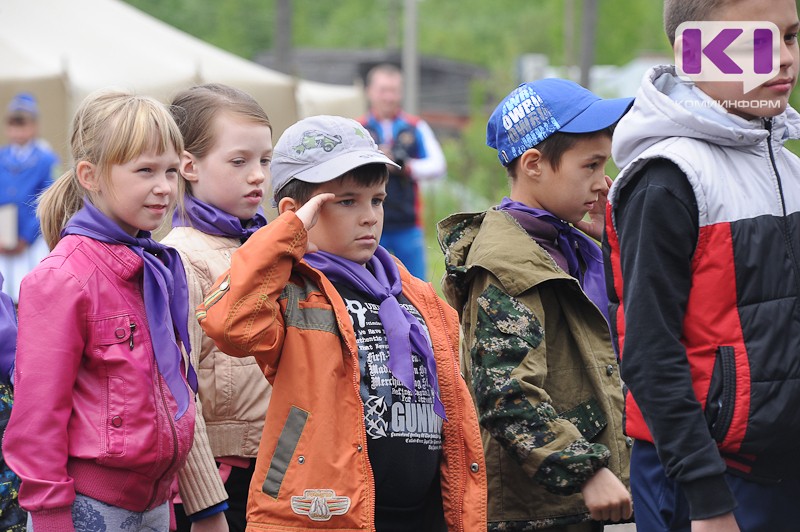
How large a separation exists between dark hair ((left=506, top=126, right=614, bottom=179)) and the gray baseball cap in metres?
0.61

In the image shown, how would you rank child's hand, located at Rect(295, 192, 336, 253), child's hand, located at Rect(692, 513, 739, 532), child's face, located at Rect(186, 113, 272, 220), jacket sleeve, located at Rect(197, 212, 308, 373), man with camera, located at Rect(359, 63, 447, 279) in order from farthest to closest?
man with camera, located at Rect(359, 63, 447, 279) → child's face, located at Rect(186, 113, 272, 220) → child's hand, located at Rect(295, 192, 336, 253) → jacket sleeve, located at Rect(197, 212, 308, 373) → child's hand, located at Rect(692, 513, 739, 532)

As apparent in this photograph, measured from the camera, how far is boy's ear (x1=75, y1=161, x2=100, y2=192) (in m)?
3.28

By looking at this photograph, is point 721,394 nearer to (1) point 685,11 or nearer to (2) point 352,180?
(1) point 685,11

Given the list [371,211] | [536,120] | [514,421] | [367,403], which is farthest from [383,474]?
[536,120]

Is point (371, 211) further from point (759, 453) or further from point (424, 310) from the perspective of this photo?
point (759, 453)

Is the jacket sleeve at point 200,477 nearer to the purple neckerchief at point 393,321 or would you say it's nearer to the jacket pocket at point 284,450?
the jacket pocket at point 284,450

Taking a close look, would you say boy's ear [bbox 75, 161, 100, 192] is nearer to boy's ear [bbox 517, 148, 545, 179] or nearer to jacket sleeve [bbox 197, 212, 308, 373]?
jacket sleeve [bbox 197, 212, 308, 373]

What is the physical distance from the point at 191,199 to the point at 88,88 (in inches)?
398

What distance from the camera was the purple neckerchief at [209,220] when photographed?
3.72m

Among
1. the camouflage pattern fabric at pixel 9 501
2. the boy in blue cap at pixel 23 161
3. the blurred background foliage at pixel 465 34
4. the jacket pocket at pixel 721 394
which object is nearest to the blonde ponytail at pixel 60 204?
the camouflage pattern fabric at pixel 9 501

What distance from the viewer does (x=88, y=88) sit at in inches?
521

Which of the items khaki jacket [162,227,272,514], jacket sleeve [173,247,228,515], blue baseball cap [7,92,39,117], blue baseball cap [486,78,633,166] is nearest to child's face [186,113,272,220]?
khaki jacket [162,227,272,514]

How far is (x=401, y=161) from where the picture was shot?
32.3 ft

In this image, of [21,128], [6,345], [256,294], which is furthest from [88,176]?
[21,128]
